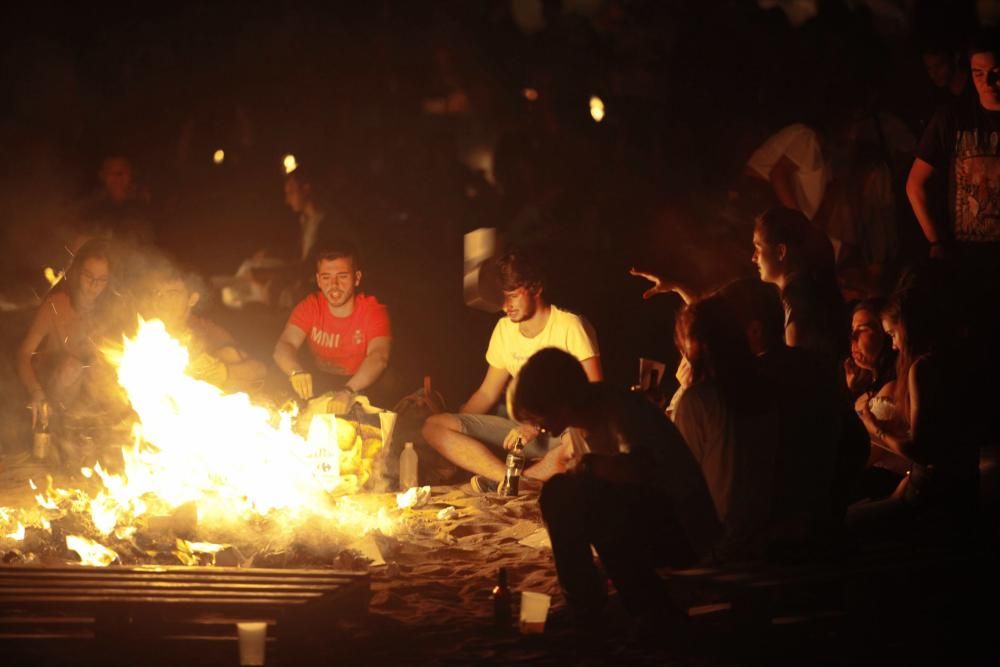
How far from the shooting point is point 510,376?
31.1 feet

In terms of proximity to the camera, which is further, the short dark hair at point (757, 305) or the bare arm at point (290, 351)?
the bare arm at point (290, 351)

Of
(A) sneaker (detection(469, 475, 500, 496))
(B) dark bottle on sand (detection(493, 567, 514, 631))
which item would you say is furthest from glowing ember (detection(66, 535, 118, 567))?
(A) sneaker (detection(469, 475, 500, 496))

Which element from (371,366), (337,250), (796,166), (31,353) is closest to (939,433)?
(796,166)

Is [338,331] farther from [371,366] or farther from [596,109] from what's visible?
[596,109]

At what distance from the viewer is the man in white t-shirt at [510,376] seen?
887cm

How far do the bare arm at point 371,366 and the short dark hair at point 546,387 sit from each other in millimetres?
5018

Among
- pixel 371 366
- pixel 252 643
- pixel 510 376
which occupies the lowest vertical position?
pixel 252 643

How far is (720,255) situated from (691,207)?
0.65m

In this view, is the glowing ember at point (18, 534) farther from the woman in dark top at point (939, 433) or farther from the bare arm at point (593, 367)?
the woman in dark top at point (939, 433)

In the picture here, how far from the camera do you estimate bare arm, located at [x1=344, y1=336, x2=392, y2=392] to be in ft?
33.1

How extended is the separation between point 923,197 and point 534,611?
4.11 metres

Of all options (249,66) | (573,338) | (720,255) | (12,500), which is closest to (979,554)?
(573,338)

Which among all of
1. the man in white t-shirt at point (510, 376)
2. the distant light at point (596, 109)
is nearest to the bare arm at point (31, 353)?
the man in white t-shirt at point (510, 376)

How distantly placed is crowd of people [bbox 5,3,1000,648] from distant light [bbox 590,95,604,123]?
0.31 metres
